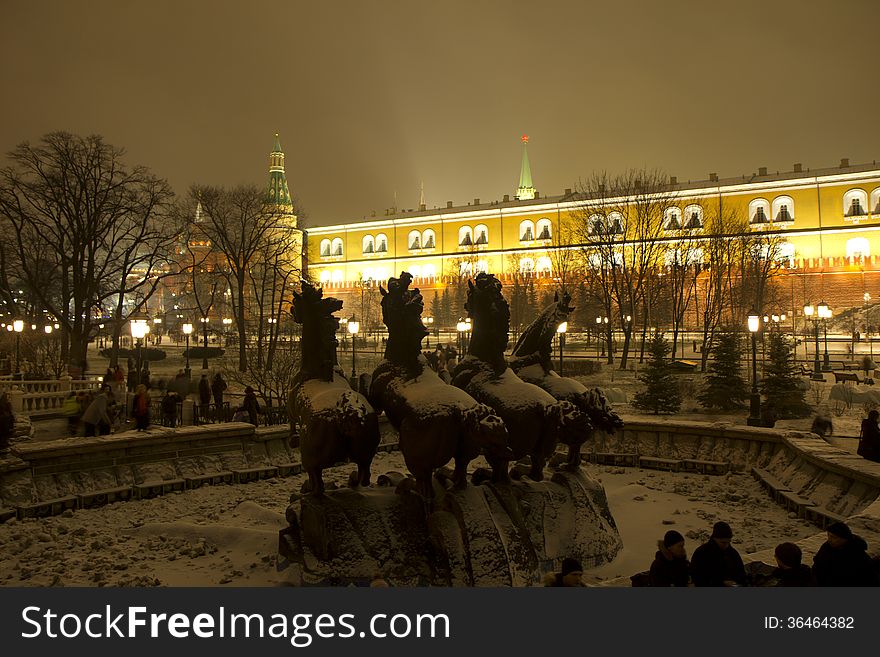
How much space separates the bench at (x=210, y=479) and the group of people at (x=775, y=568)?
7.29 meters

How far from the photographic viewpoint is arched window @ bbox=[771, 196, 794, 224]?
189ft

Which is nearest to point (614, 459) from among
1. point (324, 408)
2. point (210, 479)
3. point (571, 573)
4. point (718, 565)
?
point (210, 479)

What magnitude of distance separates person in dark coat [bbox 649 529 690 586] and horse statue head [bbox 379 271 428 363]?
3.05m

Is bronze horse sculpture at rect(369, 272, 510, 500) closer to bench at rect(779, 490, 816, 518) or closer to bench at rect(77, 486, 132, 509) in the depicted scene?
bench at rect(77, 486, 132, 509)

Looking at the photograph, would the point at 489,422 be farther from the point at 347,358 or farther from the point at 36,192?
the point at 347,358

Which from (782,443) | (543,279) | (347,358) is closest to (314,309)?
(782,443)

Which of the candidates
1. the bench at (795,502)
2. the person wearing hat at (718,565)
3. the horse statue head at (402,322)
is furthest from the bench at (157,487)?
the bench at (795,502)

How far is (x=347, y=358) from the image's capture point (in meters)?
35.7

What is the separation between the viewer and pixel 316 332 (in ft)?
23.0

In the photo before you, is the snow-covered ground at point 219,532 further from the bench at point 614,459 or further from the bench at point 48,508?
the bench at point 614,459

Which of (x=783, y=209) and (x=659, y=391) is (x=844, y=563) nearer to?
(x=659, y=391)

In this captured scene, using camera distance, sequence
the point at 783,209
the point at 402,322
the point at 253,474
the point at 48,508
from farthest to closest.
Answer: the point at 783,209, the point at 253,474, the point at 48,508, the point at 402,322

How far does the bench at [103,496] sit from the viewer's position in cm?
866

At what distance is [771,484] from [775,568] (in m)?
4.90
